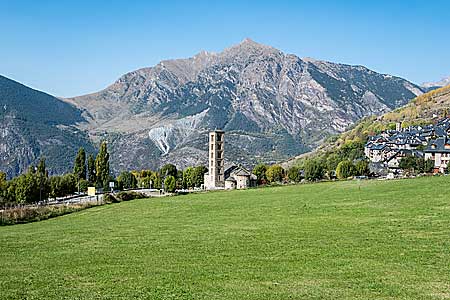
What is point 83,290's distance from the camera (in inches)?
740

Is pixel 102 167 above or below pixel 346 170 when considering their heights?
above

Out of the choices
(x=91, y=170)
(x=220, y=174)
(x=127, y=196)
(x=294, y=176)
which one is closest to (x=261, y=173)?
(x=220, y=174)

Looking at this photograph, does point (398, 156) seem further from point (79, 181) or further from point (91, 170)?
point (79, 181)

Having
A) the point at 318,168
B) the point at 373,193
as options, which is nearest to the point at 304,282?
the point at 373,193

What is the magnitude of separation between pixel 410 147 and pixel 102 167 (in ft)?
274

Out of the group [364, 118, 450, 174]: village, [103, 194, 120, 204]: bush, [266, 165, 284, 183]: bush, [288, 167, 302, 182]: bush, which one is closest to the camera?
[103, 194, 120, 204]: bush

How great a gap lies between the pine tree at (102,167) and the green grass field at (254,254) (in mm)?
68776

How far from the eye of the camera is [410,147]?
145 m

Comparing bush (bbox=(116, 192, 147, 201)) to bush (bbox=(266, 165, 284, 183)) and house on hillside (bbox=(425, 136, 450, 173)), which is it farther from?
house on hillside (bbox=(425, 136, 450, 173))

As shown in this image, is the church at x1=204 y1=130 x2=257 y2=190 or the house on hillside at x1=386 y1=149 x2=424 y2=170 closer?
the church at x1=204 y1=130 x2=257 y2=190

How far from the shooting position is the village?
11156 cm

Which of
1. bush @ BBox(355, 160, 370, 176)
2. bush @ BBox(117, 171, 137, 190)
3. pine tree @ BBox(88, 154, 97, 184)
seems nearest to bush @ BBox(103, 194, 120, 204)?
pine tree @ BBox(88, 154, 97, 184)

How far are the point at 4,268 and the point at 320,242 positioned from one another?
15.1 m

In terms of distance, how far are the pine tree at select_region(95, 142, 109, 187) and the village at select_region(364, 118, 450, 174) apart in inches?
2357
